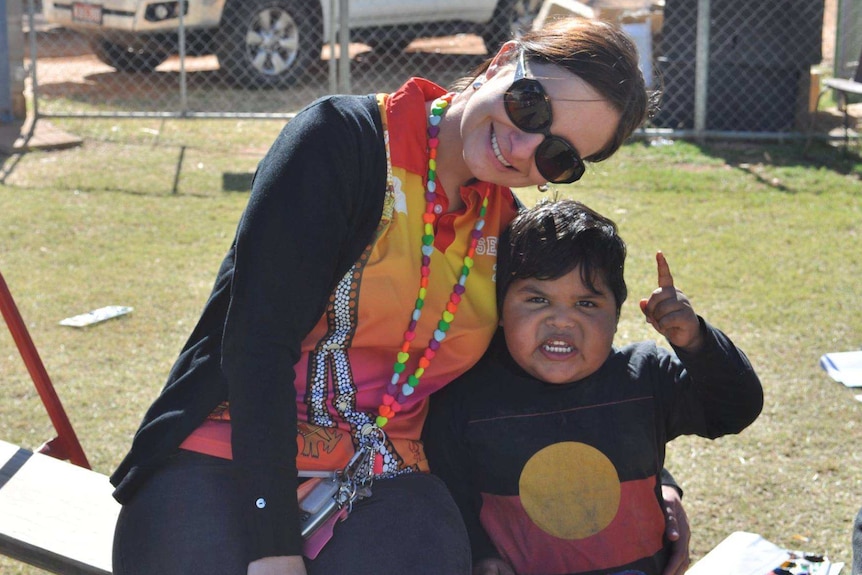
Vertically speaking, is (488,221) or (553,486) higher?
(488,221)

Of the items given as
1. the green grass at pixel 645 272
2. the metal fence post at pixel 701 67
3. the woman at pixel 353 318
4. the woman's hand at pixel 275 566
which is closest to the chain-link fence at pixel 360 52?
the metal fence post at pixel 701 67

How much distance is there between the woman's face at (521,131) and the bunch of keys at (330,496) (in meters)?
0.63

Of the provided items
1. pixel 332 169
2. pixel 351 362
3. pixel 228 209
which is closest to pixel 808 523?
pixel 351 362

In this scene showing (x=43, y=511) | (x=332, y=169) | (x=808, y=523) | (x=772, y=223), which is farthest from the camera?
(x=772, y=223)

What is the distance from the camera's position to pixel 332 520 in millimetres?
2064

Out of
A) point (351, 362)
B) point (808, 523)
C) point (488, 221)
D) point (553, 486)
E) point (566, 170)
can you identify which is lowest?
point (808, 523)

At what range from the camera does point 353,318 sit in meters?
2.15

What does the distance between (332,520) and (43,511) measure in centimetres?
94

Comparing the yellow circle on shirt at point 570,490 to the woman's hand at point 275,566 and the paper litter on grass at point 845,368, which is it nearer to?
the woman's hand at point 275,566

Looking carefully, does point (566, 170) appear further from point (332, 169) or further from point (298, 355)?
point (298, 355)

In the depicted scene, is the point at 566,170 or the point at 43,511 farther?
the point at 43,511

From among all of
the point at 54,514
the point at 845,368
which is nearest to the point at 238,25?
the point at 54,514

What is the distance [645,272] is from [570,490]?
348 cm

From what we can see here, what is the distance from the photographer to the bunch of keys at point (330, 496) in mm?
2039
